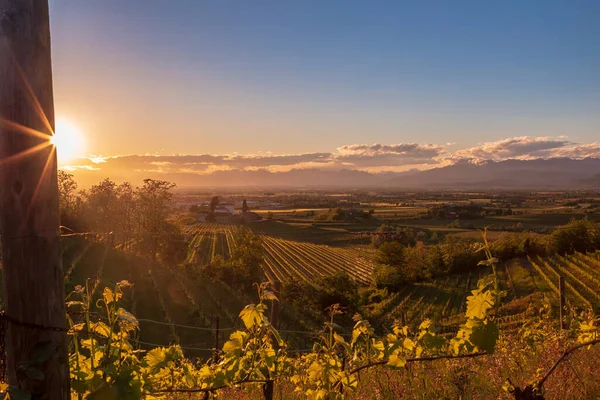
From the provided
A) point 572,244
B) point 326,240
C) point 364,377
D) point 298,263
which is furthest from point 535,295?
point 326,240

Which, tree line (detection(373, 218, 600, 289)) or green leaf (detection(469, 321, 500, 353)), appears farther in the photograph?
tree line (detection(373, 218, 600, 289))

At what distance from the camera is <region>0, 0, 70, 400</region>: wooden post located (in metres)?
1.72

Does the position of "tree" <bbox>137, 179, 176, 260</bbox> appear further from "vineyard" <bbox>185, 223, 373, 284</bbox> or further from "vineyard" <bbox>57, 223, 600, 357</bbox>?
"vineyard" <bbox>185, 223, 373, 284</bbox>

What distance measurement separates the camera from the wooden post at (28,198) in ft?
5.64

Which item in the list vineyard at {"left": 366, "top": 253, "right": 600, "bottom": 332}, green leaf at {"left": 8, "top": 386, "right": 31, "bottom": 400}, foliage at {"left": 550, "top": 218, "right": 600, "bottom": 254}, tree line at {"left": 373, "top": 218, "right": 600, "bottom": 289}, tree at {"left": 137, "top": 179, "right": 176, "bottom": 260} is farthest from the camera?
tree line at {"left": 373, "top": 218, "right": 600, "bottom": 289}

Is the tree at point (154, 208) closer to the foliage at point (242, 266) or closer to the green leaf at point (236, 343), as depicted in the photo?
the foliage at point (242, 266)

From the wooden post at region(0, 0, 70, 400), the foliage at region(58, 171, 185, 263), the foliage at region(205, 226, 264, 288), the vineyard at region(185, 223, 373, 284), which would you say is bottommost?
the vineyard at region(185, 223, 373, 284)

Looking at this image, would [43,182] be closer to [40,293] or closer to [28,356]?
[40,293]

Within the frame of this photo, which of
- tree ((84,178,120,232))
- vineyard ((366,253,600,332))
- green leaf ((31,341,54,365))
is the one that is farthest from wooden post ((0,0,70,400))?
tree ((84,178,120,232))

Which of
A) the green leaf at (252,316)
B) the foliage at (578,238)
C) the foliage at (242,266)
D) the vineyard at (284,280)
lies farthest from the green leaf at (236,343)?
the foliage at (578,238)

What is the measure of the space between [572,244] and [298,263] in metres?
35.6

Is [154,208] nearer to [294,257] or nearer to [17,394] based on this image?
[294,257]

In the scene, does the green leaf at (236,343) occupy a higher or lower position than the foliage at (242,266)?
higher

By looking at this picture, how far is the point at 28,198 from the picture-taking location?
174cm
